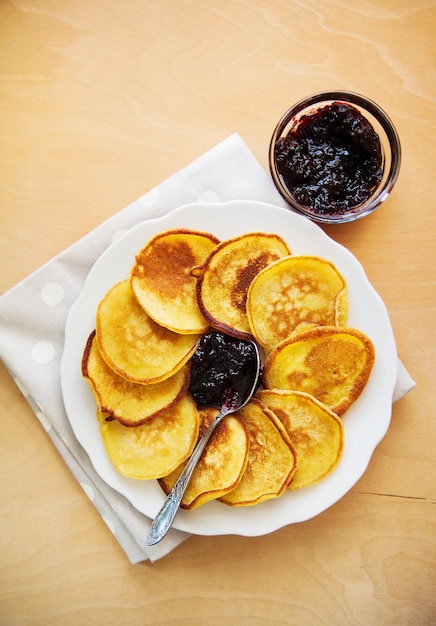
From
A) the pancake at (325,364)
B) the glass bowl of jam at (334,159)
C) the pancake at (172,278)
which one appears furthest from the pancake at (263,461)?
the glass bowl of jam at (334,159)

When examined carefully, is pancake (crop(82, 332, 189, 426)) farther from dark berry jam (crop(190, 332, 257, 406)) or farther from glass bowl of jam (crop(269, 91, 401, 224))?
glass bowl of jam (crop(269, 91, 401, 224))

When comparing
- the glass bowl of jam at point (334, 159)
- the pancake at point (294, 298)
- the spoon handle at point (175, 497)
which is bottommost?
the spoon handle at point (175, 497)

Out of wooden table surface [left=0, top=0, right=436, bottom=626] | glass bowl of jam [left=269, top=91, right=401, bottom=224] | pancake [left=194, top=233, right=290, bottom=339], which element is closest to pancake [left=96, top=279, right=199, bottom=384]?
pancake [left=194, top=233, right=290, bottom=339]

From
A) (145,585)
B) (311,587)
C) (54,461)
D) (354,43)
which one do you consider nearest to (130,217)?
(54,461)

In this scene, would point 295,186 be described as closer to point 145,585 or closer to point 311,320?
point 311,320

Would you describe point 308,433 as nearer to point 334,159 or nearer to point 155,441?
point 155,441

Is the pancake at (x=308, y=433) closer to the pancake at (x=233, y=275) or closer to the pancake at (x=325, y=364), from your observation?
the pancake at (x=325, y=364)
